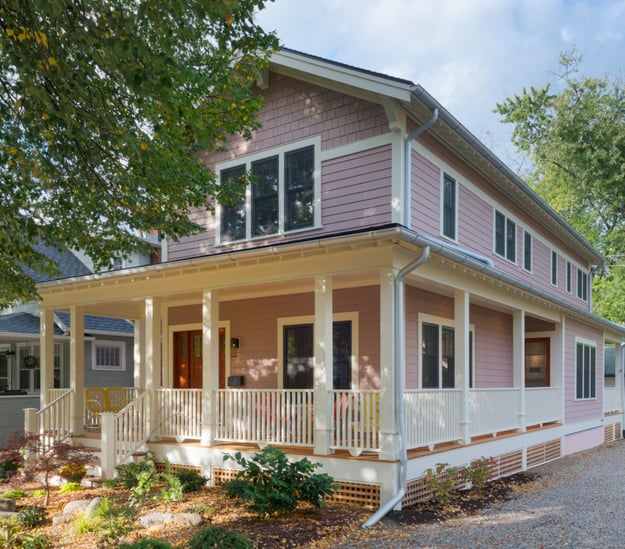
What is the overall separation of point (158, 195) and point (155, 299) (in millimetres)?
2827

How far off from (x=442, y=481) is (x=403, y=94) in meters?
5.79

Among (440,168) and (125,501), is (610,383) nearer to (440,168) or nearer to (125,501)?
(440,168)

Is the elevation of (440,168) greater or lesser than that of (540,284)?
greater

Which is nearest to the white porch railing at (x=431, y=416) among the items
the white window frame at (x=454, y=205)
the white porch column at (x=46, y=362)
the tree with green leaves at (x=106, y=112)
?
the white window frame at (x=454, y=205)

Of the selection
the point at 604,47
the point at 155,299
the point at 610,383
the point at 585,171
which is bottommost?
the point at 610,383

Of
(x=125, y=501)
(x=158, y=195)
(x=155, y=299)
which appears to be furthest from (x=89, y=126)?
(x=125, y=501)

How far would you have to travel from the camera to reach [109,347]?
57.5 feet

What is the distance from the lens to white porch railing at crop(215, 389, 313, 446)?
927cm

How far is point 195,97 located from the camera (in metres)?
9.16

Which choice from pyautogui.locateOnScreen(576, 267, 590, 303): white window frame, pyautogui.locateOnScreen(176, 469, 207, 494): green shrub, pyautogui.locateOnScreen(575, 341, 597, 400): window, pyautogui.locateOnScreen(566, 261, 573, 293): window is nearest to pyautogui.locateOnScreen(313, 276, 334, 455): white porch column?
pyautogui.locateOnScreen(176, 469, 207, 494): green shrub

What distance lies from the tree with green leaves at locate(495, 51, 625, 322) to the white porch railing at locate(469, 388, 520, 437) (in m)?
17.2

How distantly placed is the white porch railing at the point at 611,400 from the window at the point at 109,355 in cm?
1463

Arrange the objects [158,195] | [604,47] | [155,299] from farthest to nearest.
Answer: [604,47]
[155,299]
[158,195]

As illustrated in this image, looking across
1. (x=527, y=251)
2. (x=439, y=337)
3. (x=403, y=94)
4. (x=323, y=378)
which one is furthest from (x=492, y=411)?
(x=527, y=251)
